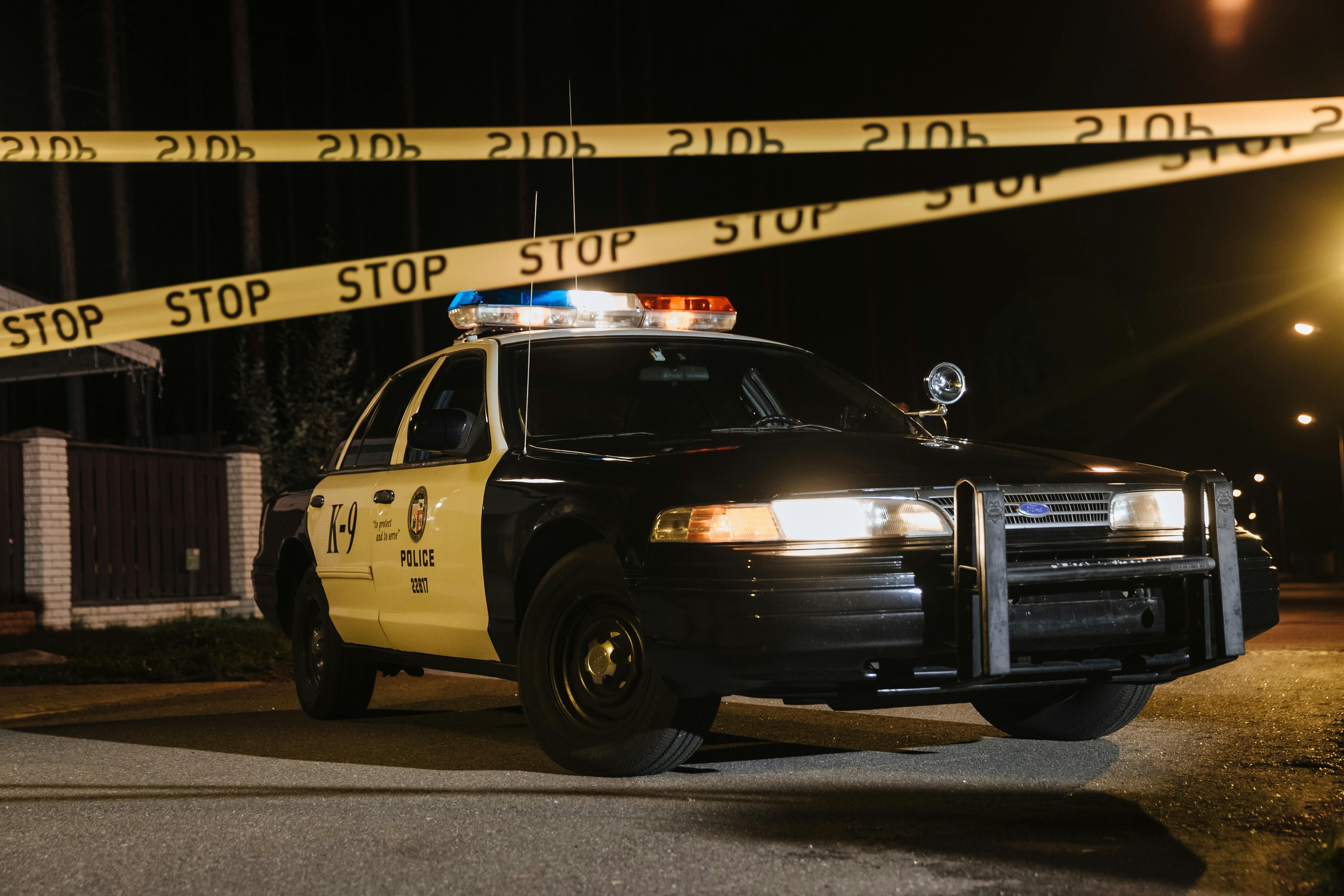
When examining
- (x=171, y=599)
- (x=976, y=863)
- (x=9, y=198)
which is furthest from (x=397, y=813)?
(x=9, y=198)

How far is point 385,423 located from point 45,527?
987 centimetres

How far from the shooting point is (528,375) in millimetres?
6438

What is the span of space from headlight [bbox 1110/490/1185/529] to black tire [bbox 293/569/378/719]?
370 centimetres

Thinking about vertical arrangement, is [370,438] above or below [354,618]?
above

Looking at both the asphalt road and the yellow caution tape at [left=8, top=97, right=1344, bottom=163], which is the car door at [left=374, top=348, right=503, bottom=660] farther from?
the yellow caution tape at [left=8, top=97, right=1344, bottom=163]

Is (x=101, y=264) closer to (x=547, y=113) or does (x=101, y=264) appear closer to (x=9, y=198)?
(x=9, y=198)

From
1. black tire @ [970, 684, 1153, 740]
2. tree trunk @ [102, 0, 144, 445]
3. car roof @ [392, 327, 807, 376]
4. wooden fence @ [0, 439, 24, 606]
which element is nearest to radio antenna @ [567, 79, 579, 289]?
car roof @ [392, 327, 807, 376]

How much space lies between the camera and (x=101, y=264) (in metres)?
39.1

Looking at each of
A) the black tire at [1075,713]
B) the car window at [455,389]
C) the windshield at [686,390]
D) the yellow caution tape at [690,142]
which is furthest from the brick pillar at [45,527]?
the black tire at [1075,713]

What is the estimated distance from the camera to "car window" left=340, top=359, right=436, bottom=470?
7.45 meters

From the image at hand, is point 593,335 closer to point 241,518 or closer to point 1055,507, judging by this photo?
point 1055,507

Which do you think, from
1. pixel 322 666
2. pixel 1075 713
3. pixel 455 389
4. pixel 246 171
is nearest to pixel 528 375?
pixel 455 389

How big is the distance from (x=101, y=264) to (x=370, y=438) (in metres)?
34.3

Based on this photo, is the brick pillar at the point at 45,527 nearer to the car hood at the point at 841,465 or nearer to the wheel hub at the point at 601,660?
the car hood at the point at 841,465
